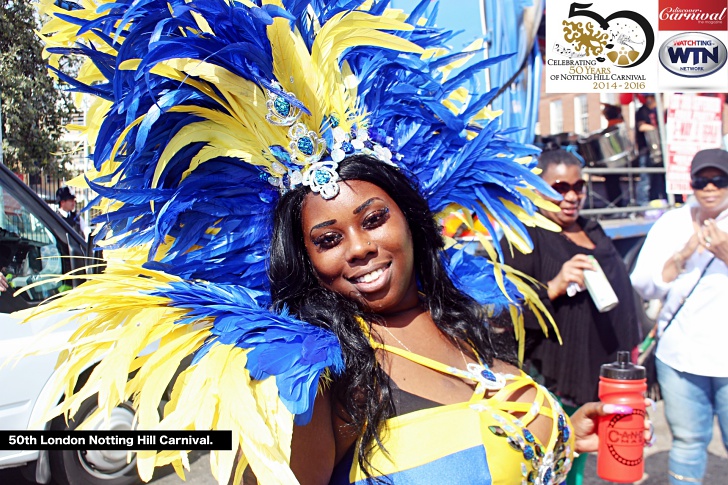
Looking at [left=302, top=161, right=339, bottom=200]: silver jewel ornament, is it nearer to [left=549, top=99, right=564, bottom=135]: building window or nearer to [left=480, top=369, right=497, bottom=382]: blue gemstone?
[left=480, top=369, right=497, bottom=382]: blue gemstone

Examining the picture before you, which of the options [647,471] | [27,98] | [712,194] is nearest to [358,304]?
[27,98]

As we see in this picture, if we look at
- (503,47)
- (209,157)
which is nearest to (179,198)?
(209,157)

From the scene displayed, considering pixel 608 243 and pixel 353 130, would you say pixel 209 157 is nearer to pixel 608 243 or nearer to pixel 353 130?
pixel 353 130

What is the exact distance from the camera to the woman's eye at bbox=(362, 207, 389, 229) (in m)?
1.55

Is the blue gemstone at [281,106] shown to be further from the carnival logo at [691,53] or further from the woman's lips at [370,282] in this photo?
the carnival logo at [691,53]

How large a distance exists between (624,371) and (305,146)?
130cm

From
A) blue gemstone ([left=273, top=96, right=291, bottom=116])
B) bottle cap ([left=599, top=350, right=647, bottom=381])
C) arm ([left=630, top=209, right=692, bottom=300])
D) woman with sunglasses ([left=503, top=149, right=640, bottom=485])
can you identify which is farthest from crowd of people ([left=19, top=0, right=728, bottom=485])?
arm ([left=630, top=209, right=692, bottom=300])

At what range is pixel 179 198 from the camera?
→ 1.59 metres

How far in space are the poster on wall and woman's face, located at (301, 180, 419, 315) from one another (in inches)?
149

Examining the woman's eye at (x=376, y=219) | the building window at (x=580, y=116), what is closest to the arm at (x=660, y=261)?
the woman's eye at (x=376, y=219)

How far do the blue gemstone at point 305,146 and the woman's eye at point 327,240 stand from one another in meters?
0.23

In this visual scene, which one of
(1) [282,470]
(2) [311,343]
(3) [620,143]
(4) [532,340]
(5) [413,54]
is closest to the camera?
(1) [282,470]

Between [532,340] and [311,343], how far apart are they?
6.28ft

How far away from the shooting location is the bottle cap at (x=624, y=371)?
208 cm
